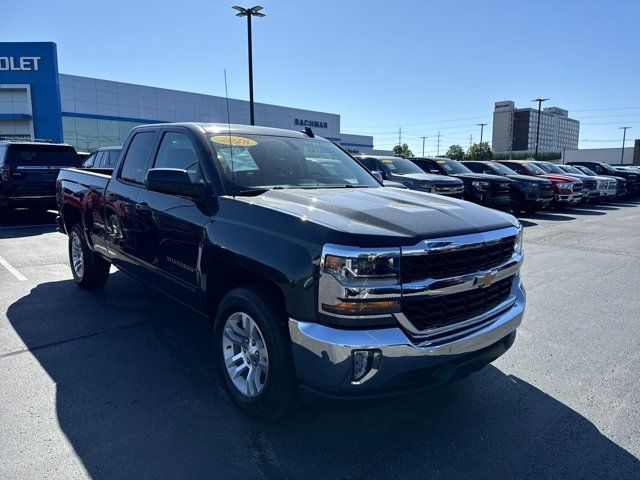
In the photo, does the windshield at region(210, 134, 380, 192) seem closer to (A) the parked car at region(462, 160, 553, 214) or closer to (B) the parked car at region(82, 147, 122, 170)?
(B) the parked car at region(82, 147, 122, 170)

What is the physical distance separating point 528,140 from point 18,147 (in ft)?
494

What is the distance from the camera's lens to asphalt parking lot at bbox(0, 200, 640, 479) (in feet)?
8.36

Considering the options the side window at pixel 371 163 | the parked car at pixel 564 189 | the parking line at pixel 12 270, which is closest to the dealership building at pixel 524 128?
the parked car at pixel 564 189

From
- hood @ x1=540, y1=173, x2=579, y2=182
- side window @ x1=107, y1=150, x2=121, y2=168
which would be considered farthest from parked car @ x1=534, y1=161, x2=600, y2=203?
side window @ x1=107, y1=150, x2=121, y2=168

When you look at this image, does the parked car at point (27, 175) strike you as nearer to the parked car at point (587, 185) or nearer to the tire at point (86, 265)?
the tire at point (86, 265)

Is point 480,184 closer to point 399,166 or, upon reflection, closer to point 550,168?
point 399,166

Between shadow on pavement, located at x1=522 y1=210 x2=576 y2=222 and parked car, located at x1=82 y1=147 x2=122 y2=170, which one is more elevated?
parked car, located at x1=82 y1=147 x2=122 y2=170

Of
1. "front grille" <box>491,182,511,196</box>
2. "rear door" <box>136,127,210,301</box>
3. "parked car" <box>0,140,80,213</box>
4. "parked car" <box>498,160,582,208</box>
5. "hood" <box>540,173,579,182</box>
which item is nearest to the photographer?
"rear door" <box>136,127,210,301</box>

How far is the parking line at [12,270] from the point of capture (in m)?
6.38

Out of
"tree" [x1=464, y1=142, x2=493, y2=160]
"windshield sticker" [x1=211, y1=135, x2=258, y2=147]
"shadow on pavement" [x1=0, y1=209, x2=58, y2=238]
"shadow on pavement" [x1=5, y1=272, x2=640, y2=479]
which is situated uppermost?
"tree" [x1=464, y1=142, x2=493, y2=160]

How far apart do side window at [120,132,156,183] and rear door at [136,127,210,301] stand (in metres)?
0.20

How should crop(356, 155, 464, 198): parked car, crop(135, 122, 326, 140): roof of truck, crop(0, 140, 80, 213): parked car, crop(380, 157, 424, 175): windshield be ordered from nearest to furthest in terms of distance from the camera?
crop(135, 122, 326, 140): roof of truck < crop(0, 140, 80, 213): parked car < crop(356, 155, 464, 198): parked car < crop(380, 157, 424, 175): windshield

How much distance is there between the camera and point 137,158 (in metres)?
4.57

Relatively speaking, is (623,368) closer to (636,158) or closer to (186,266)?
(186,266)
